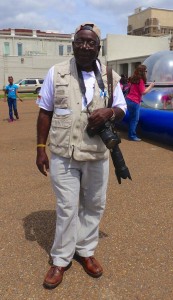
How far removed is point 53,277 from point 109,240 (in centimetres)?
86

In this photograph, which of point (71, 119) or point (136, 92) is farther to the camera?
point (136, 92)

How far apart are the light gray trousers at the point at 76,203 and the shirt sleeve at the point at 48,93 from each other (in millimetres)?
405

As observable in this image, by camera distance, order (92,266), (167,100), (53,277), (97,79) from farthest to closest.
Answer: (167,100)
(92,266)
(53,277)
(97,79)

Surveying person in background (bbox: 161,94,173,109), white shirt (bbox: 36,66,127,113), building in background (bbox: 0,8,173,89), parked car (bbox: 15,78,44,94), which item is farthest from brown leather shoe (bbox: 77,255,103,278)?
parked car (bbox: 15,78,44,94)

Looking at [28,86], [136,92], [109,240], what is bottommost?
[109,240]

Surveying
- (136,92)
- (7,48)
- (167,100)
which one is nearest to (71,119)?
(136,92)

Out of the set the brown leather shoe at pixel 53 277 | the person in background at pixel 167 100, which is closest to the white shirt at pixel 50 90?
the brown leather shoe at pixel 53 277

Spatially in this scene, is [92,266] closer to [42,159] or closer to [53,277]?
[53,277]

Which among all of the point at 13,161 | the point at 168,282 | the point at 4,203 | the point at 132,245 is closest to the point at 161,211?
the point at 132,245

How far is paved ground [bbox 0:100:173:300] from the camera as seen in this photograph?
107 inches

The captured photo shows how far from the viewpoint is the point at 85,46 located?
2.53 metres

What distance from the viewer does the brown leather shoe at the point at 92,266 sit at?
9.45 ft

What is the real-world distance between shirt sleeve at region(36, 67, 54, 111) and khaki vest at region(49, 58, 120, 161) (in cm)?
4

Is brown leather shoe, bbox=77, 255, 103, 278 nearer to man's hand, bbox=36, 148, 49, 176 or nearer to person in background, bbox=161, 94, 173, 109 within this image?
man's hand, bbox=36, 148, 49, 176
